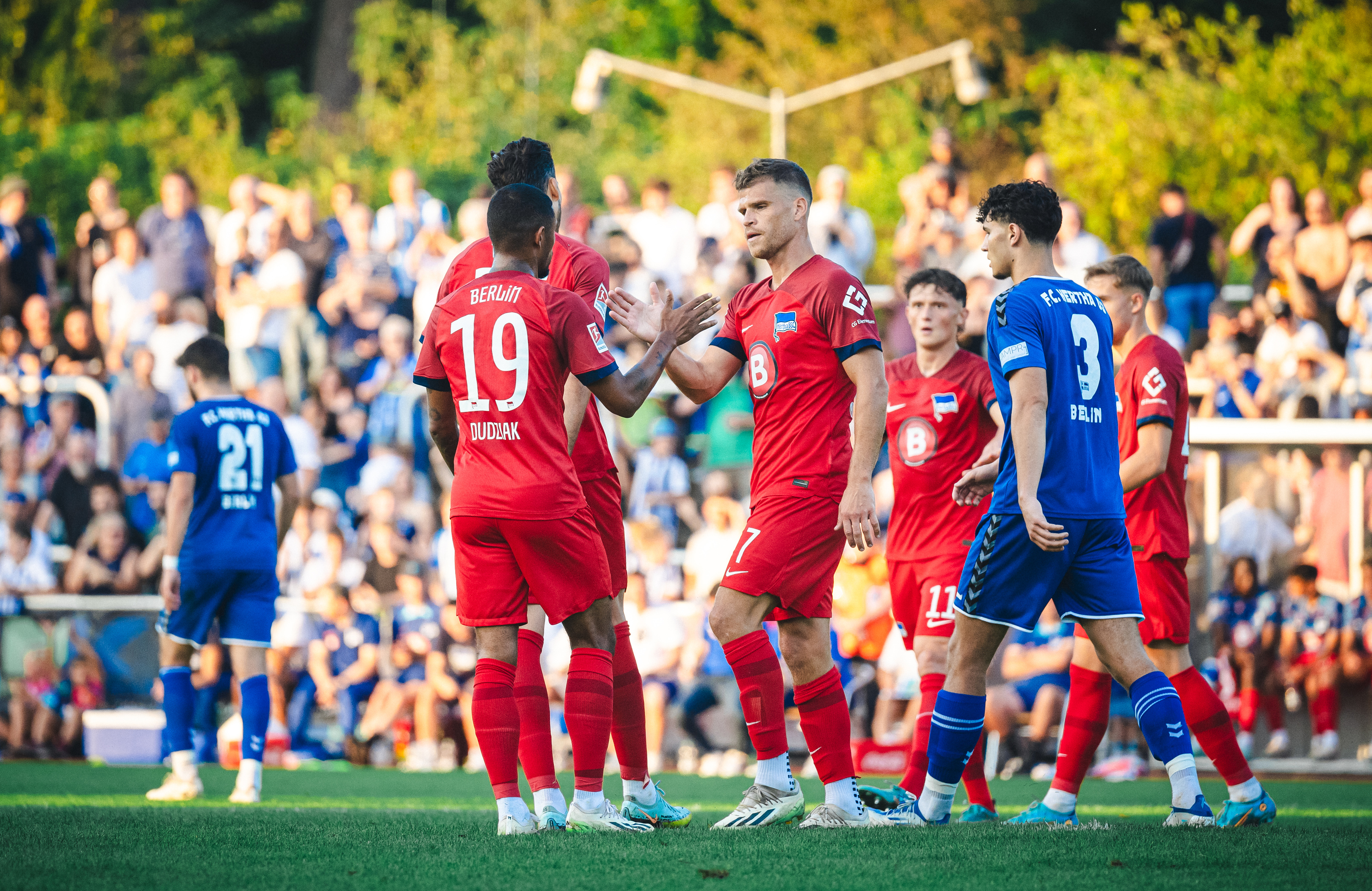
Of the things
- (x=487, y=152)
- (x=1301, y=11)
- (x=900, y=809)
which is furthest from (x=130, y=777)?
(x=1301, y=11)

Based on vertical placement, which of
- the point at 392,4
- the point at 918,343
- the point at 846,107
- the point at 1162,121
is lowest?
the point at 918,343

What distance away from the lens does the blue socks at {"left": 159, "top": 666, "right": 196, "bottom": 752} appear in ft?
26.4

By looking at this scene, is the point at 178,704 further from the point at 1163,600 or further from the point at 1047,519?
the point at 1163,600

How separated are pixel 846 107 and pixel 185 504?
94.7ft

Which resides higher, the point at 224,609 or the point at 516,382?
the point at 516,382

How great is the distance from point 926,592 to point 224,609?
3980mm

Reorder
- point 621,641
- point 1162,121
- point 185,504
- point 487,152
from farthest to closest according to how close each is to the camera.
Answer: point 487,152
point 1162,121
point 185,504
point 621,641

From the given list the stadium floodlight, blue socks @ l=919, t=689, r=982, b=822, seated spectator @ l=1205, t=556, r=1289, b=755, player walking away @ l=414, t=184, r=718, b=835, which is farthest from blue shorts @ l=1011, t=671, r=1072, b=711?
the stadium floodlight

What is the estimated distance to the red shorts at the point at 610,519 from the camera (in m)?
6.18

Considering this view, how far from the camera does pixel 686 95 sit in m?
36.1

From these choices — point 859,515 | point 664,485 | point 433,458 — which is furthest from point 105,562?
point 859,515

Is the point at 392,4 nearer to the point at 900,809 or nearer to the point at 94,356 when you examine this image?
the point at 94,356

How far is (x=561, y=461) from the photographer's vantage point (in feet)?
18.4

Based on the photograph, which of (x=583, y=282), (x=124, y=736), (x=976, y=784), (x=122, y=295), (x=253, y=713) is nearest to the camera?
(x=583, y=282)
